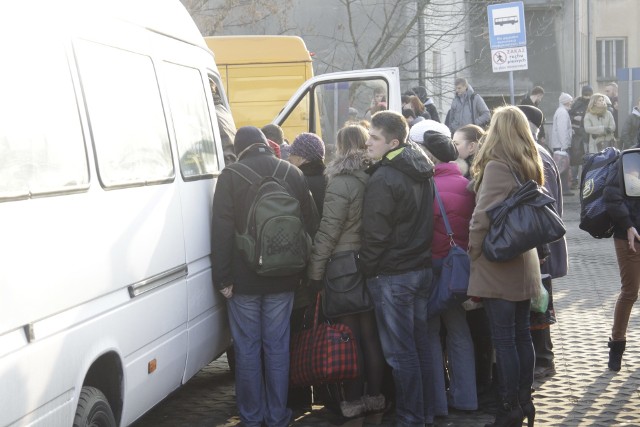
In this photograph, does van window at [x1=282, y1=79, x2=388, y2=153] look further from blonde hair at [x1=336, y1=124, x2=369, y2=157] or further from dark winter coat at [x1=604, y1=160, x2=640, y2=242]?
blonde hair at [x1=336, y1=124, x2=369, y2=157]

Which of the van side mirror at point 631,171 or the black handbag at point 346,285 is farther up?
the van side mirror at point 631,171

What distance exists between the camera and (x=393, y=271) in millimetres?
6656

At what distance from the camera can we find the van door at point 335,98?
39.4ft

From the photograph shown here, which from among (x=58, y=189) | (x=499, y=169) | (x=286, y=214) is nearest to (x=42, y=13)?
(x=58, y=189)

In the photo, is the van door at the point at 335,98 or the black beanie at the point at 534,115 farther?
the van door at the point at 335,98

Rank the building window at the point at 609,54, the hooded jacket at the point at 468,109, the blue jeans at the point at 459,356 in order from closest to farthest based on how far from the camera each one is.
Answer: the blue jeans at the point at 459,356, the hooded jacket at the point at 468,109, the building window at the point at 609,54

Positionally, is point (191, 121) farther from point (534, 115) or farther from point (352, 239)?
point (534, 115)

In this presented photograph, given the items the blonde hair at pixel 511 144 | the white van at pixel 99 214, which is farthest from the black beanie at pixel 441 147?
the white van at pixel 99 214

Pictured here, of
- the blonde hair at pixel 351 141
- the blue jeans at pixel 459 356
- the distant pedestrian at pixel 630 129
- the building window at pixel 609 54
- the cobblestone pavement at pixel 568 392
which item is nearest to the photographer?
the blonde hair at pixel 351 141

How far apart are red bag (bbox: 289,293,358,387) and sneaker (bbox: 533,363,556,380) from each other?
1884mm

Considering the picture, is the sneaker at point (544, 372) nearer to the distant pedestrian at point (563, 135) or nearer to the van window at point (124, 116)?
the van window at point (124, 116)

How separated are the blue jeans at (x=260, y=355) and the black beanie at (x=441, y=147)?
134cm

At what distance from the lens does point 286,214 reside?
21.7ft

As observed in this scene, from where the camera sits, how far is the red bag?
6.82 metres
